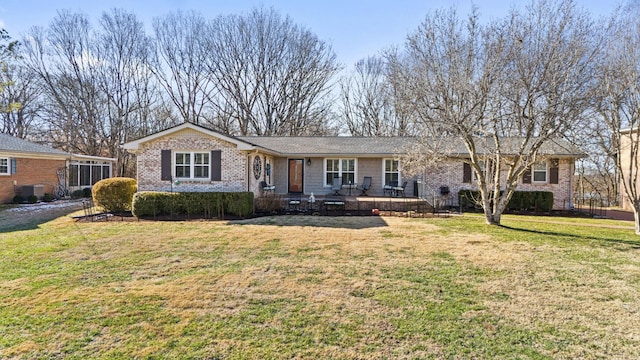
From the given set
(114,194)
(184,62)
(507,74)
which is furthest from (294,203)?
(184,62)

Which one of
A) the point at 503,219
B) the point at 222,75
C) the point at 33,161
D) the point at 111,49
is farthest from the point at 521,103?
the point at 111,49

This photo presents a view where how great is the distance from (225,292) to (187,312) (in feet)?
2.25

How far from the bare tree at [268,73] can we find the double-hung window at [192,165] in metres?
17.7

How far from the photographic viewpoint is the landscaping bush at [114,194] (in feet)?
40.9

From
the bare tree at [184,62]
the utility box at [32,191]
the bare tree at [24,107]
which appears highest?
the bare tree at [184,62]

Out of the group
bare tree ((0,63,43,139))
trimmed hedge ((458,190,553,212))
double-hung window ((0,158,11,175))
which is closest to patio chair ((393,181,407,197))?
trimmed hedge ((458,190,553,212))

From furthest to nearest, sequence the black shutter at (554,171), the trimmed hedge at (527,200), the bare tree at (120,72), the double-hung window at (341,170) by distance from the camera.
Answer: the bare tree at (120,72) → the double-hung window at (341,170) → the black shutter at (554,171) → the trimmed hedge at (527,200)

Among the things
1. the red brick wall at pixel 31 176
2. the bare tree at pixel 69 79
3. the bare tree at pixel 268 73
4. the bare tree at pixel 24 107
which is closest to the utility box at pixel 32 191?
the red brick wall at pixel 31 176

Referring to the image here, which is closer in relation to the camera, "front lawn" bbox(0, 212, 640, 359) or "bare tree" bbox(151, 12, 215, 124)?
"front lawn" bbox(0, 212, 640, 359)

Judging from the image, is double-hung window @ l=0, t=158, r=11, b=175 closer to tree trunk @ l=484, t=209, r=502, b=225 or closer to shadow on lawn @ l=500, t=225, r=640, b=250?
tree trunk @ l=484, t=209, r=502, b=225

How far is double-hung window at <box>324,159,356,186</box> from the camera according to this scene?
53.8ft

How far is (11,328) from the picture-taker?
3619mm

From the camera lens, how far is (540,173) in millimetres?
15453

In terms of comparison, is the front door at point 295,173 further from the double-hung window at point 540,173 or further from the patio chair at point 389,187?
the double-hung window at point 540,173
